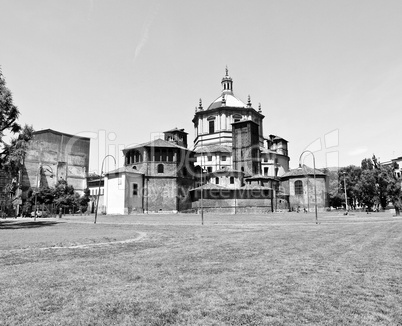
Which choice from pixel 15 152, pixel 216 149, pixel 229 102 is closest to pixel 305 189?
pixel 216 149

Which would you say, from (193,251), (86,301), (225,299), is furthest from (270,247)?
(86,301)

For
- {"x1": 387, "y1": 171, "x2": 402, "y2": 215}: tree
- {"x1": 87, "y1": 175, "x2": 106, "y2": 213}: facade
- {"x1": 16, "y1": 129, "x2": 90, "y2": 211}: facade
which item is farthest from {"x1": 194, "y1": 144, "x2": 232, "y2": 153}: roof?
{"x1": 387, "y1": 171, "x2": 402, "y2": 215}: tree

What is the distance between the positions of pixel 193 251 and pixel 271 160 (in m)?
71.3

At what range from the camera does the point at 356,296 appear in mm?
6508

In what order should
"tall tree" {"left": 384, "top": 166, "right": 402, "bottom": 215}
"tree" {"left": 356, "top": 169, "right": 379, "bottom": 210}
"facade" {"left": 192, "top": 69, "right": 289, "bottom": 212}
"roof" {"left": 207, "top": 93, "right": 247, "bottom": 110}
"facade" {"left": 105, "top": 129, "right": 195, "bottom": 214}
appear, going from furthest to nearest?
"roof" {"left": 207, "top": 93, "right": 247, "bottom": 110}
"tree" {"left": 356, "top": 169, "right": 379, "bottom": 210}
"facade" {"left": 105, "top": 129, "right": 195, "bottom": 214}
"facade" {"left": 192, "top": 69, "right": 289, "bottom": 212}
"tall tree" {"left": 384, "top": 166, "right": 402, "bottom": 215}

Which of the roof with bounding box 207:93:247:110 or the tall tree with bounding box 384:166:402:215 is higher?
the roof with bounding box 207:93:247:110

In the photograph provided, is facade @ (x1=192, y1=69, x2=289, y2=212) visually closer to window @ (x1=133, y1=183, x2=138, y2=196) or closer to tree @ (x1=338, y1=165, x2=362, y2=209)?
window @ (x1=133, y1=183, x2=138, y2=196)

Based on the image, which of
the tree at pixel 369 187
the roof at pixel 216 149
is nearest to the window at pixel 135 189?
the roof at pixel 216 149

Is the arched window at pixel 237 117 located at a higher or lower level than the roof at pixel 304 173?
higher

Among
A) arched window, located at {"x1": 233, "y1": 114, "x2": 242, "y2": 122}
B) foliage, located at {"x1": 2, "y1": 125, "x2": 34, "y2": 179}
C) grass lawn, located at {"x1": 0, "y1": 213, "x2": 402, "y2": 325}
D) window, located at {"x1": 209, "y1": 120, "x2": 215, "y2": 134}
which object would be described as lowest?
grass lawn, located at {"x1": 0, "y1": 213, "x2": 402, "y2": 325}

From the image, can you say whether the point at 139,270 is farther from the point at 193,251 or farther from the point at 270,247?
the point at 270,247

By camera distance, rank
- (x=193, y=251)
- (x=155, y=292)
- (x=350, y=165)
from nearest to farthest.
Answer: (x=155, y=292) < (x=193, y=251) < (x=350, y=165)

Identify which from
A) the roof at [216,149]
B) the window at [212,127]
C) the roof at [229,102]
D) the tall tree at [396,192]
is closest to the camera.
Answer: the tall tree at [396,192]

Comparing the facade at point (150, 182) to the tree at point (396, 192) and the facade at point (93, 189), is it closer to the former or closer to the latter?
the facade at point (93, 189)
